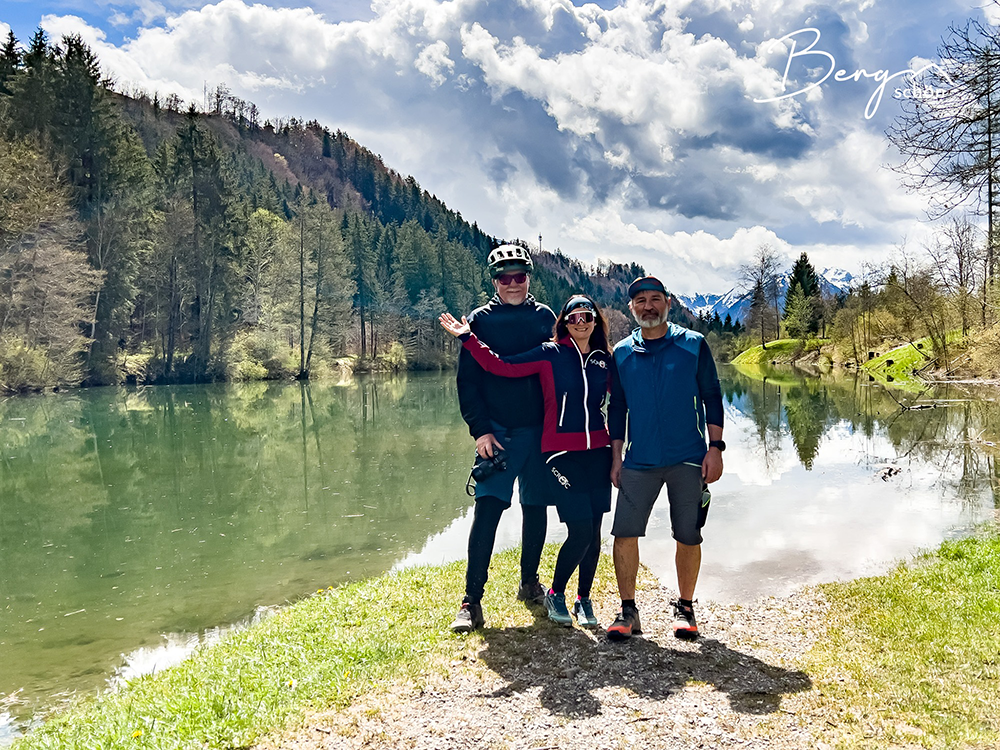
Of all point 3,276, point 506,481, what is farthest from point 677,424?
point 3,276

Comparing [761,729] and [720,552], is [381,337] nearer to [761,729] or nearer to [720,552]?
[720,552]

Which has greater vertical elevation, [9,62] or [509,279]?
[9,62]

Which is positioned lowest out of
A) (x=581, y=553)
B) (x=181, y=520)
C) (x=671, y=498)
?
(x=181, y=520)

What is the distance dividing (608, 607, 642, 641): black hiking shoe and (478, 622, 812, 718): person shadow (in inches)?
2.2

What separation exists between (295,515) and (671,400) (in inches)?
384

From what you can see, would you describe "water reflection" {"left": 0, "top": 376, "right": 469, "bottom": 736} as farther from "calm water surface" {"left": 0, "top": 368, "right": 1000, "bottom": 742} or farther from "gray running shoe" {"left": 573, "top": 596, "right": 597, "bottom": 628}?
"gray running shoe" {"left": 573, "top": 596, "right": 597, "bottom": 628}

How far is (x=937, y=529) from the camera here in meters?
10.1

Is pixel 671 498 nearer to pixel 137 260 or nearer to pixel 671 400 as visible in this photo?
pixel 671 400

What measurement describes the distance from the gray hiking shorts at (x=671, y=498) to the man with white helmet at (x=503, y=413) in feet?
2.11

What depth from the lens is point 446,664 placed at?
4645 mm

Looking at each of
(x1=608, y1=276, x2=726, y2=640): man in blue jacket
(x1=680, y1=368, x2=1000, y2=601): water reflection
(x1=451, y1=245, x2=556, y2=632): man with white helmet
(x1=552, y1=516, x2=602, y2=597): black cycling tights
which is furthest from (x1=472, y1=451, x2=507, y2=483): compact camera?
(x1=680, y1=368, x2=1000, y2=601): water reflection

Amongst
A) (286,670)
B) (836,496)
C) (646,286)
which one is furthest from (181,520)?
(836,496)

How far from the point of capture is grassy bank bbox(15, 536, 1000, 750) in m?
3.74

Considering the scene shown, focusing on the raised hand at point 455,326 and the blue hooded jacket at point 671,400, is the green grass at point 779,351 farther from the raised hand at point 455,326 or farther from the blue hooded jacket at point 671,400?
the raised hand at point 455,326
